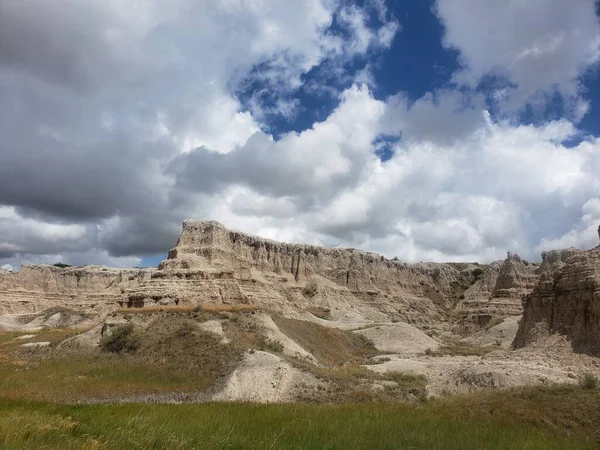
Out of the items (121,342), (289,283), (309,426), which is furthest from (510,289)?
(309,426)

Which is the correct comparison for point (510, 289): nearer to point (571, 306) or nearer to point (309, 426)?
point (571, 306)

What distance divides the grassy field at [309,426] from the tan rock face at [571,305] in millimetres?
13080

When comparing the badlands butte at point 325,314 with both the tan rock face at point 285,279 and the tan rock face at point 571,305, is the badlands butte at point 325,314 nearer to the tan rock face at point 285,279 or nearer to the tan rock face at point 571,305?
the tan rock face at point 571,305

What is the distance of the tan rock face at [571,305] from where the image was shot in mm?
25297

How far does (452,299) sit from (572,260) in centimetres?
7684

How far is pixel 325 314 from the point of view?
73750 millimetres

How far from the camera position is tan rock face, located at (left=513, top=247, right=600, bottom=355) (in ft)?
83.0

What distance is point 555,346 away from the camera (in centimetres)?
2659

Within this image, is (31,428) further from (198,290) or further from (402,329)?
(402,329)

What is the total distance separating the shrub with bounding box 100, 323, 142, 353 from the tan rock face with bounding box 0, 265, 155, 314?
47554 millimetres

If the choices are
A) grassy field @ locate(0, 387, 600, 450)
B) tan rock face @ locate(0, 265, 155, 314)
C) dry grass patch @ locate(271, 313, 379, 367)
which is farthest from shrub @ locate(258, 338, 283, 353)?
tan rock face @ locate(0, 265, 155, 314)

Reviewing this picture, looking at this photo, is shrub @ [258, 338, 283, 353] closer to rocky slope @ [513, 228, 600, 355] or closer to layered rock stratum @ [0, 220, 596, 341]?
rocky slope @ [513, 228, 600, 355]

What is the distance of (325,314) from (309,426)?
65237mm

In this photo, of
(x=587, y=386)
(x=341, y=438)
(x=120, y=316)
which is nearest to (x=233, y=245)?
(x=120, y=316)
